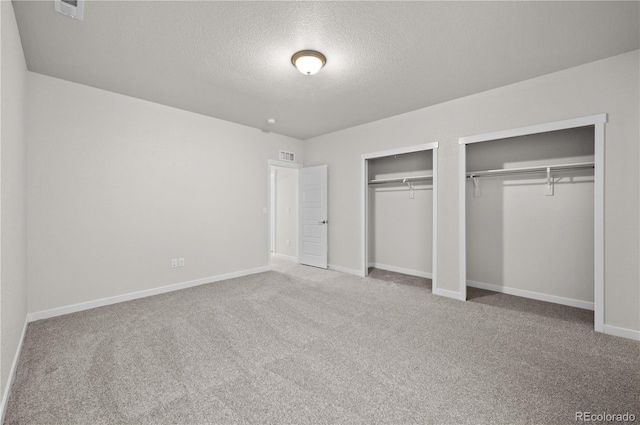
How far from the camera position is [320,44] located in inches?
101

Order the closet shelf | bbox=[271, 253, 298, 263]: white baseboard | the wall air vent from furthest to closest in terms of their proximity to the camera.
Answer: bbox=[271, 253, 298, 263]: white baseboard < the closet shelf < the wall air vent

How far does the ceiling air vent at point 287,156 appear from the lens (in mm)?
5725

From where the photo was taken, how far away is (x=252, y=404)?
1.77m

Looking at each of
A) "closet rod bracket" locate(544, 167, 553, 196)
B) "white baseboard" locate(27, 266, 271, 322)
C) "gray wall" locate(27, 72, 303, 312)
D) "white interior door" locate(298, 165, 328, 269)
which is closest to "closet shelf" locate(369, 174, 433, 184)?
"white interior door" locate(298, 165, 328, 269)

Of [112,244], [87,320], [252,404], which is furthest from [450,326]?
[112,244]

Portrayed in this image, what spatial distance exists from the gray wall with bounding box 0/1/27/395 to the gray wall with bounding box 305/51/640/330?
14.0 feet

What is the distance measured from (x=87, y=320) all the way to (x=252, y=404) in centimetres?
249

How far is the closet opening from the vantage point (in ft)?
11.0

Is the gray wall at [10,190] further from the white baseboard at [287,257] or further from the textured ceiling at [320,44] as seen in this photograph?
the white baseboard at [287,257]

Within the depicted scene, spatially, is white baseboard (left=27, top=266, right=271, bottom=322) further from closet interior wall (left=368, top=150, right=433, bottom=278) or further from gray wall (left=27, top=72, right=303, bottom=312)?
closet interior wall (left=368, top=150, right=433, bottom=278)

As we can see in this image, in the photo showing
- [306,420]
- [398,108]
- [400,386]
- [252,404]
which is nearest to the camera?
[306,420]

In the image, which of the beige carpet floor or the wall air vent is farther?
the wall air vent

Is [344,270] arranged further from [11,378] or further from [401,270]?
[11,378]

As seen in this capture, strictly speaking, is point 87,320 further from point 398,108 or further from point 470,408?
point 398,108
